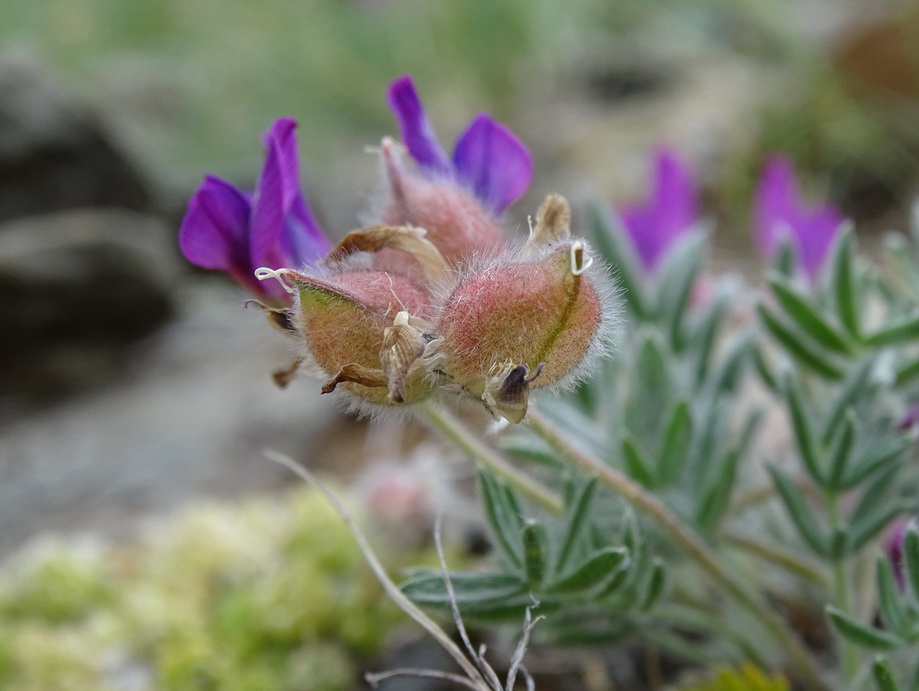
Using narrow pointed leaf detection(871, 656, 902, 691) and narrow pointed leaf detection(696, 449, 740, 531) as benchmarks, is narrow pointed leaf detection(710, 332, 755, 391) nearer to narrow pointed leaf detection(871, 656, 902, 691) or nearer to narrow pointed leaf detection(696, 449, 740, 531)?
narrow pointed leaf detection(696, 449, 740, 531)

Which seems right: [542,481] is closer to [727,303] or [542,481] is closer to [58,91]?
[727,303]

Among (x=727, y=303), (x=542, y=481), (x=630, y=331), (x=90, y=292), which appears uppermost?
(x=727, y=303)

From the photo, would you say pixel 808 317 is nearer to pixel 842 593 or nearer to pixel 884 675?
pixel 842 593

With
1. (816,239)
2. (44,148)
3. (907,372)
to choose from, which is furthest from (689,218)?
(44,148)

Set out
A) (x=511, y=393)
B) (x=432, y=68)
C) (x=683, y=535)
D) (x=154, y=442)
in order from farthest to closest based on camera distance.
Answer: (x=432, y=68), (x=154, y=442), (x=683, y=535), (x=511, y=393)

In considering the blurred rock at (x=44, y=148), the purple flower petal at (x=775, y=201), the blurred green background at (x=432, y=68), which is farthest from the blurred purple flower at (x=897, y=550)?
the blurred green background at (x=432, y=68)

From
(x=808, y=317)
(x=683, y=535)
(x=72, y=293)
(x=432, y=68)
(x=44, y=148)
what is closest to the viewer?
(x=683, y=535)

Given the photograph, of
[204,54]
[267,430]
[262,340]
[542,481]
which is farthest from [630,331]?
[204,54]
